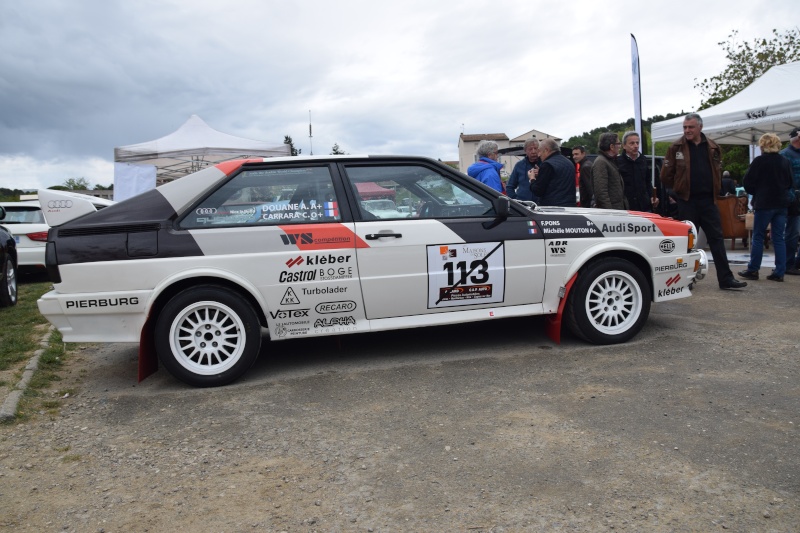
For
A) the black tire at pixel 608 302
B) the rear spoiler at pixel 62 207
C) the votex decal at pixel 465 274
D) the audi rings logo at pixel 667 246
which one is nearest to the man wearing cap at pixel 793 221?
the audi rings logo at pixel 667 246

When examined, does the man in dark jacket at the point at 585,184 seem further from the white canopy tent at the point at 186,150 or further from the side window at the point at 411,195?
the white canopy tent at the point at 186,150

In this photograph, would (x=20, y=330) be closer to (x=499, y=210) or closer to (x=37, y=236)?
(x=37, y=236)

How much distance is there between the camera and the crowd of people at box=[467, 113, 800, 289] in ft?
22.2

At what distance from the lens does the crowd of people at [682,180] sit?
6.77m

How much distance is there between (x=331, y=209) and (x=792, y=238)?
6.81m

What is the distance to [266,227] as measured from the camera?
4520 mm

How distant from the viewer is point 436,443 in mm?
3316

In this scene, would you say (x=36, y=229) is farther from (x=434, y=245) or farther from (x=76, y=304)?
(x=434, y=245)

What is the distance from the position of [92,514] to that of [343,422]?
4.56 feet

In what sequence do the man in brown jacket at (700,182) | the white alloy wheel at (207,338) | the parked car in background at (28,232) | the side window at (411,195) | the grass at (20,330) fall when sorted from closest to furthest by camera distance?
the white alloy wheel at (207,338) → the side window at (411,195) → the grass at (20,330) → the man in brown jacket at (700,182) → the parked car in background at (28,232)

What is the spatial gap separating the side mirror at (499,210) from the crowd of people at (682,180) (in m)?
2.02

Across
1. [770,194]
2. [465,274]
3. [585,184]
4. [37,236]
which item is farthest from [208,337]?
[37,236]

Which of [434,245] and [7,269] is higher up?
[434,245]

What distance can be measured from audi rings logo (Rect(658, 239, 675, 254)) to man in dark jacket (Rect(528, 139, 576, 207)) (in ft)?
5.14
